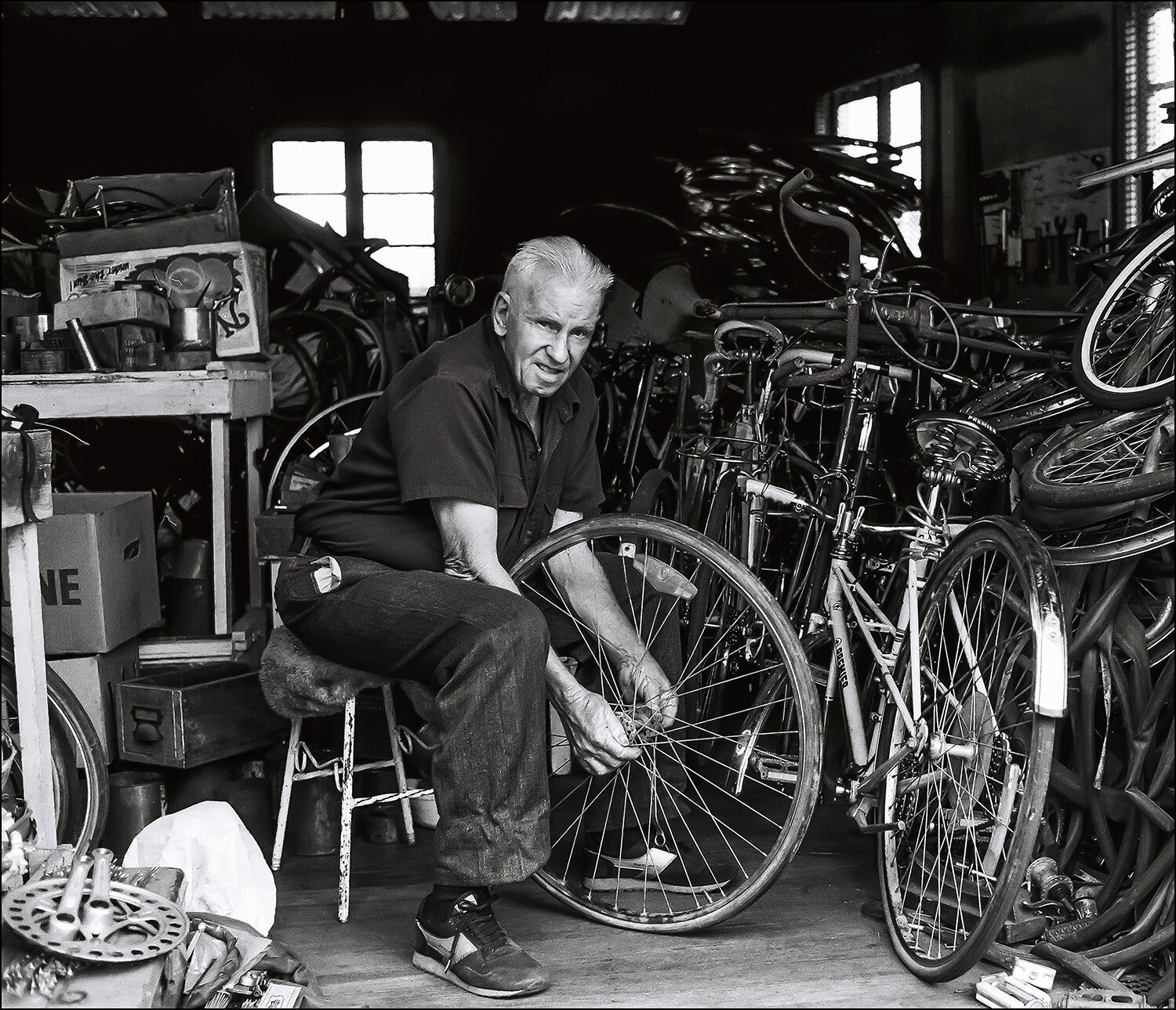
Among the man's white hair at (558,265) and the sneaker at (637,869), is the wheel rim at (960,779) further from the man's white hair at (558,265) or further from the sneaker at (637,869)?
the man's white hair at (558,265)

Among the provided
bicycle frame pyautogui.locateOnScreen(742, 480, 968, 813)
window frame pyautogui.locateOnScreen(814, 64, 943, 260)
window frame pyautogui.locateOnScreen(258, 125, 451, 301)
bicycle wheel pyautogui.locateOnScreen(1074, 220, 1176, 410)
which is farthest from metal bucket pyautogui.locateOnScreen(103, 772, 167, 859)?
window frame pyautogui.locateOnScreen(258, 125, 451, 301)

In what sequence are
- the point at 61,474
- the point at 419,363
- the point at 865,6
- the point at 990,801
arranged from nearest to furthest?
the point at 990,801 → the point at 419,363 → the point at 61,474 → the point at 865,6

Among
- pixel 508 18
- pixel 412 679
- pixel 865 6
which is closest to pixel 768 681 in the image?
pixel 412 679

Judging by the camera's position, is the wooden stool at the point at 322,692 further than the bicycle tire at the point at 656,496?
No

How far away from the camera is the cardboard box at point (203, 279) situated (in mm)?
4004

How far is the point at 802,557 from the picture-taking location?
11.6ft

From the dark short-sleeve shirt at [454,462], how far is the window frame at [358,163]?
5248 millimetres

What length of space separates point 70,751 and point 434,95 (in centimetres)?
596

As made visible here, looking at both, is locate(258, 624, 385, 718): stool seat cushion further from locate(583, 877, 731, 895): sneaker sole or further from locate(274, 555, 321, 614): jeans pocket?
locate(583, 877, 731, 895): sneaker sole

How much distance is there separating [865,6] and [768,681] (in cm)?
475

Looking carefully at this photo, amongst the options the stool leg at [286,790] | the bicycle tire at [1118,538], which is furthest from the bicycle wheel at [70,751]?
the bicycle tire at [1118,538]

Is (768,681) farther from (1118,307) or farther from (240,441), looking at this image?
(240,441)

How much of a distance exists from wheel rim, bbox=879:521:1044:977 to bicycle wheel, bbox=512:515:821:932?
251mm

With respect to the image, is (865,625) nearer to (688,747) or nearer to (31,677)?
(688,747)
